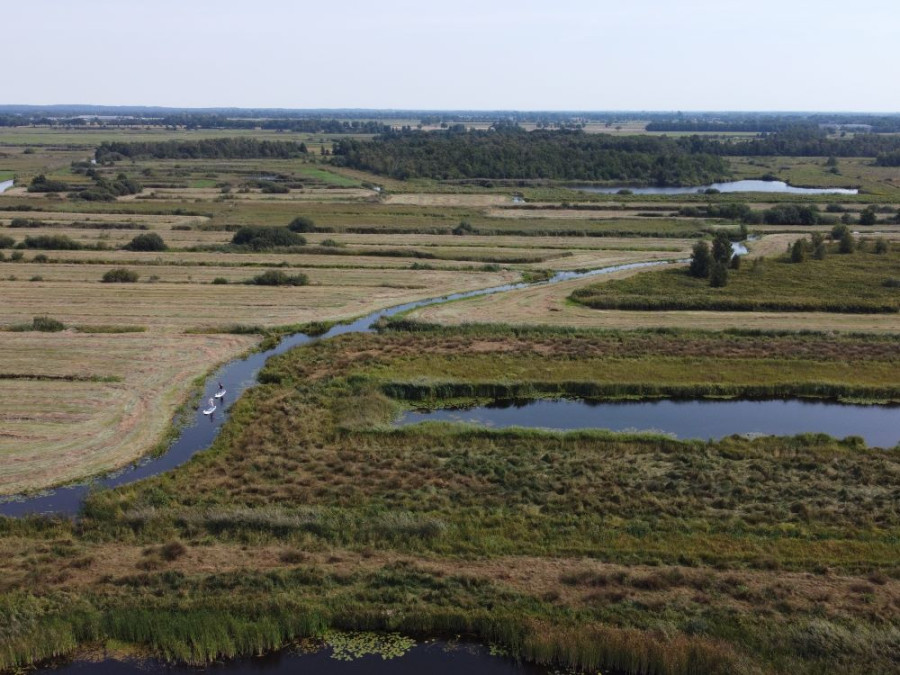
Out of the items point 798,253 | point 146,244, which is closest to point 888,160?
point 798,253

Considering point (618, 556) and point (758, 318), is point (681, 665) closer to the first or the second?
point (618, 556)

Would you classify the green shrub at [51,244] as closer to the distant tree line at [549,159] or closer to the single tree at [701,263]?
the single tree at [701,263]

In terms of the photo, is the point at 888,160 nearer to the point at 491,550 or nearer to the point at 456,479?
the point at 456,479

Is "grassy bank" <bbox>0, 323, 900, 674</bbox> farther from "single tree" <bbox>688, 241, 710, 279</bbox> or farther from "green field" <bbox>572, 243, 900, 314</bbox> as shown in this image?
"single tree" <bbox>688, 241, 710, 279</bbox>

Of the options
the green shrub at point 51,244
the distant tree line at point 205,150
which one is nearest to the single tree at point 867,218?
the green shrub at point 51,244

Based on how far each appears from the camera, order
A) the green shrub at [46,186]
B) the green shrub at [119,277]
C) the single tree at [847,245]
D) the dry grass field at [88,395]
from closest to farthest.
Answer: the dry grass field at [88,395] < the green shrub at [119,277] < the single tree at [847,245] < the green shrub at [46,186]
